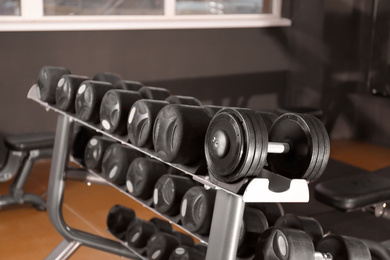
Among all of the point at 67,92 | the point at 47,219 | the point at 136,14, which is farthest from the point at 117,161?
the point at 136,14

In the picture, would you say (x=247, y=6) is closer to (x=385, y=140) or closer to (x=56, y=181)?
(x=385, y=140)

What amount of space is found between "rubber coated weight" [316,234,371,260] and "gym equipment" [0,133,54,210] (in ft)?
6.65

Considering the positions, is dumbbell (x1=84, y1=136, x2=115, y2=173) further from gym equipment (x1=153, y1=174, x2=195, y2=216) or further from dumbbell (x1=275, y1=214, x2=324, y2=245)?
dumbbell (x1=275, y1=214, x2=324, y2=245)

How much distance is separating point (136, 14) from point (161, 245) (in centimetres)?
272

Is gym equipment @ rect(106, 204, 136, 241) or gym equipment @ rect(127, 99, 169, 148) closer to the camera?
gym equipment @ rect(127, 99, 169, 148)

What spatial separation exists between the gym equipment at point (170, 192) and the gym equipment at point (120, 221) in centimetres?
45

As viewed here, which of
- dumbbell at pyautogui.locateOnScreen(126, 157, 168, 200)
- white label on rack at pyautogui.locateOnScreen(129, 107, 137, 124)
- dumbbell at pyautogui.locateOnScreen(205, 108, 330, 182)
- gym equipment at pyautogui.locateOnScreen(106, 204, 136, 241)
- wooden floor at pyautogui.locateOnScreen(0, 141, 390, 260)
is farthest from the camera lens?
wooden floor at pyautogui.locateOnScreen(0, 141, 390, 260)

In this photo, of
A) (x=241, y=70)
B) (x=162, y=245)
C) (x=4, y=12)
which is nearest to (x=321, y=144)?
(x=162, y=245)

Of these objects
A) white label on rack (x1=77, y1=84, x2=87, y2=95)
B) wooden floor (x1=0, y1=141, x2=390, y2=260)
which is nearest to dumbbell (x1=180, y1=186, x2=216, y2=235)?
white label on rack (x1=77, y1=84, x2=87, y2=95)

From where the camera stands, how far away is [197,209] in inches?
57.2

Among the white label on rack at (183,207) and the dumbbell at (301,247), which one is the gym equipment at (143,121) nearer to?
the white label on rack at (183,207)

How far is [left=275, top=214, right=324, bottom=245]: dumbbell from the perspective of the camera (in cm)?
149

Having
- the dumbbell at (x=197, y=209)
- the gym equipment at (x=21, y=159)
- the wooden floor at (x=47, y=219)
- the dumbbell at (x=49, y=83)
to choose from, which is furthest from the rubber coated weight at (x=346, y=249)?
the gym equipment at (x=21, y=159)

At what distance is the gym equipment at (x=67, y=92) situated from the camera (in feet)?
6.06
